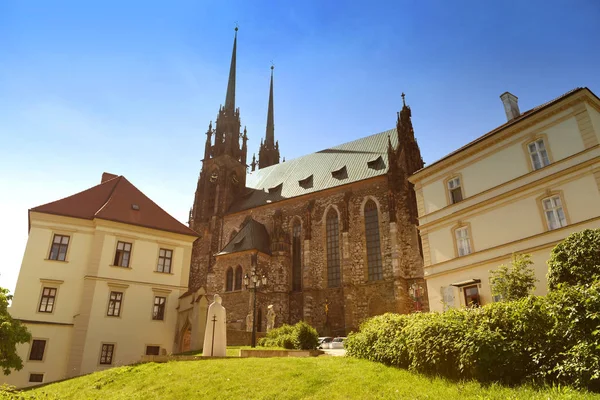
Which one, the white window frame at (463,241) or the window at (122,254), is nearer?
the white window frame at (463,241)

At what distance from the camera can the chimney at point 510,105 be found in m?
23.0

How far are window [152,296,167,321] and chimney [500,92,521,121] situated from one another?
23.1 meters

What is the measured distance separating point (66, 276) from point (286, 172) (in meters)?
28.5

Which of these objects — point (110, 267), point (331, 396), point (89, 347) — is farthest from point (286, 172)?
point (331, 396)

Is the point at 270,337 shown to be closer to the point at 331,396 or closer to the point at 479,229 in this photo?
the point at 479,229

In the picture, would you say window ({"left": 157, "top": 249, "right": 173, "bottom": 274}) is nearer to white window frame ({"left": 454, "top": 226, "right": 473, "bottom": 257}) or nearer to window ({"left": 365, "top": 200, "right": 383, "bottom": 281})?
window ({"left": 365, "top": 200, "right": 383, "bottom": 281})

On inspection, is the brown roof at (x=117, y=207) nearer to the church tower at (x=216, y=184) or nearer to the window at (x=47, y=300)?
the window at (x=47, y=300)

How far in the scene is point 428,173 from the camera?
2405 cm

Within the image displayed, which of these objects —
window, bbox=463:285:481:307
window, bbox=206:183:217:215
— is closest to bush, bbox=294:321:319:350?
window, bbox=463:285:481:307

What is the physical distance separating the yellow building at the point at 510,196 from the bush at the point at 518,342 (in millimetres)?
6408

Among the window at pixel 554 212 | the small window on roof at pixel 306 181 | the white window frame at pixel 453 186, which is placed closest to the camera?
the window at pixel 554 212

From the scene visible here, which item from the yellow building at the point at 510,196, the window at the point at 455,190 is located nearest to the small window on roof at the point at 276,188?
the yellow building at the point at 510,196

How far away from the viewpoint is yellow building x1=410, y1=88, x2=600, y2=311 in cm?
1686

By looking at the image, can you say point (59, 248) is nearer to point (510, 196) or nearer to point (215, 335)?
point (215, 335)
